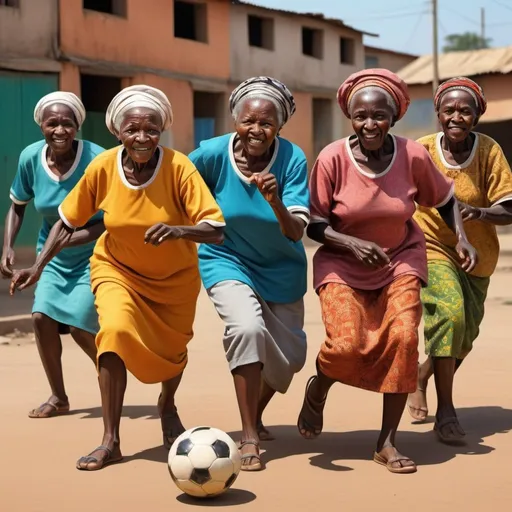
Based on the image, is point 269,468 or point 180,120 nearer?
point 269,468

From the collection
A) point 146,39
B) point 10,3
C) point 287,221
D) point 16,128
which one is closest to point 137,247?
point 287,221

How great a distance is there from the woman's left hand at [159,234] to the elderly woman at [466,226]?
5.72 feet

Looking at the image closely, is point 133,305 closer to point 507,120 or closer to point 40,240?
point 40,240

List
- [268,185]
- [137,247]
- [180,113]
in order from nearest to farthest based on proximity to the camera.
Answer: [268,185]
[137,247]
[180,113]

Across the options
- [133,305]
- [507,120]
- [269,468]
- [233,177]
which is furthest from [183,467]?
[507,120]

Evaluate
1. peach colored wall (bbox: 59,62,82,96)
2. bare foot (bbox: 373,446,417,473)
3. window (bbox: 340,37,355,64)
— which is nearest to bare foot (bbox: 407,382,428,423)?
bare foot (bbox: 373,446,417,473)

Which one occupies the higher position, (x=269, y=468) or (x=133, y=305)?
(x=133, y=305)

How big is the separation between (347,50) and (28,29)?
14.3 meters

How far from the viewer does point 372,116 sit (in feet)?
19.1

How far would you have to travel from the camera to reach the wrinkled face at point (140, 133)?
580 cm

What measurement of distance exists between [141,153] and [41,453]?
165cm

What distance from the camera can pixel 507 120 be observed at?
28203 mm

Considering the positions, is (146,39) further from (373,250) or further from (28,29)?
(373,250)

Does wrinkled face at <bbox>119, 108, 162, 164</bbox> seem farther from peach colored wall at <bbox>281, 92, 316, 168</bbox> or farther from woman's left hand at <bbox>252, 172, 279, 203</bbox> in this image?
peach colored wall at <bbox>281, 92, 316, 168</bbox>
